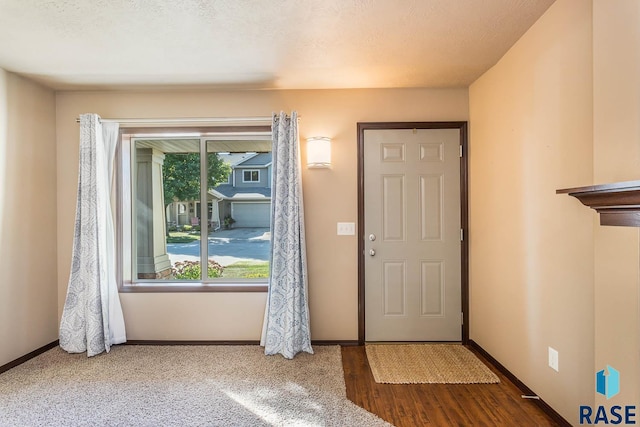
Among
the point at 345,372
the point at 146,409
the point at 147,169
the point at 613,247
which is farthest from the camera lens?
the point at 147,169

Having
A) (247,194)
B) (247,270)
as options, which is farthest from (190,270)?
(247,194)

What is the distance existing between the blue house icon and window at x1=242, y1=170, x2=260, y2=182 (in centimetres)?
280

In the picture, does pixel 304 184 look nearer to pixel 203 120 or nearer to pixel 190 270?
pixel 203 120

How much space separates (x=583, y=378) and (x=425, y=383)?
0.97 metres

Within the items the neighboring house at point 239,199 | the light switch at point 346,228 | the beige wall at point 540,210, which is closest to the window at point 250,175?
the neighboring house at point 239,199

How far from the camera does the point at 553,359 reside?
196 centimetres

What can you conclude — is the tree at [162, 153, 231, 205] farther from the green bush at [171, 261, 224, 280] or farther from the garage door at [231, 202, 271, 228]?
the green bush at [171, 261, 224, 280]

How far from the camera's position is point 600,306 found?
153 cm

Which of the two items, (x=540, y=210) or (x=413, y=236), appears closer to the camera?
(x=540, y=210)

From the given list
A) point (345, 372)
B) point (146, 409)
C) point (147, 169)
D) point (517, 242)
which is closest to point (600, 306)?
point (517, 242)

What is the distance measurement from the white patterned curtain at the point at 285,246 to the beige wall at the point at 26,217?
201 centimetres

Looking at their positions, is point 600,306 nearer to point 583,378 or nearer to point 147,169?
point 583,378
